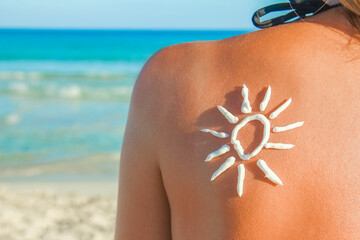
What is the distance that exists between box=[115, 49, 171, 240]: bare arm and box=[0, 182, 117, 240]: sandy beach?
9.52ft

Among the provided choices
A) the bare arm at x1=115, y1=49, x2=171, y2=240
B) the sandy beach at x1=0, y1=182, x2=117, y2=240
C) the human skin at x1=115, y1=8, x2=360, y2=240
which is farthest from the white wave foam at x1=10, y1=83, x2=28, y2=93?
the human skin at x1=115, y1=8, x2=360, y2=240

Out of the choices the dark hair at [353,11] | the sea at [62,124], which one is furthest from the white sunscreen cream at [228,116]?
the sea at [62,124]

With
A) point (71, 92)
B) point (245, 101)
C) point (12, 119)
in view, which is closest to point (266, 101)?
point (245, 101)

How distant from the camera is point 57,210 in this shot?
164 inches

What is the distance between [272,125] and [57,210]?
3714 mm

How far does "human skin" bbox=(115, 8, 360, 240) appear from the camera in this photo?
0.71 metres

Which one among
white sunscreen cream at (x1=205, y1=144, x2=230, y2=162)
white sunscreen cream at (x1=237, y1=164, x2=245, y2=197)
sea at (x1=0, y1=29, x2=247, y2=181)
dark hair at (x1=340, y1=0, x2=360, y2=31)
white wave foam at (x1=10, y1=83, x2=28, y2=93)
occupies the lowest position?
white sunscreen cream at (x1=237, y1=164, x2=245, y2=197)

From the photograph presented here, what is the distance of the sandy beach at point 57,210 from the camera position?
374cm

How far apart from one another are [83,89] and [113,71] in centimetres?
518

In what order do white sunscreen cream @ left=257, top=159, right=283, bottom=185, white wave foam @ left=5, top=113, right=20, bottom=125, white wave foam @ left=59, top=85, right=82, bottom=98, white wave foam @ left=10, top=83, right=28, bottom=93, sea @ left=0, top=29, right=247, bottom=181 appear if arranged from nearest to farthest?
white sunscreen cream @ left=257, top=159, right=283, bottom=185 → sea @ left=0, top=29, right=247, bottom=181 → white wave foam @ left=5, top=113, right=20, bottom=125 → white wave foam @ left=59, top=85, right=82, bottom=98 → white wave foam @ left=10, top=83, right=28, bottom=93

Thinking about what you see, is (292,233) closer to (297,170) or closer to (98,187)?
(297,170)

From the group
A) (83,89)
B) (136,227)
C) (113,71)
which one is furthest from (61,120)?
(113,71)

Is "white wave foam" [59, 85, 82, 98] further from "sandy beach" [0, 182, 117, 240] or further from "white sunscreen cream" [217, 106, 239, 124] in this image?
"white sunscreen cream" [217, 106, 239, 124]

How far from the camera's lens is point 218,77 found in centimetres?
74
